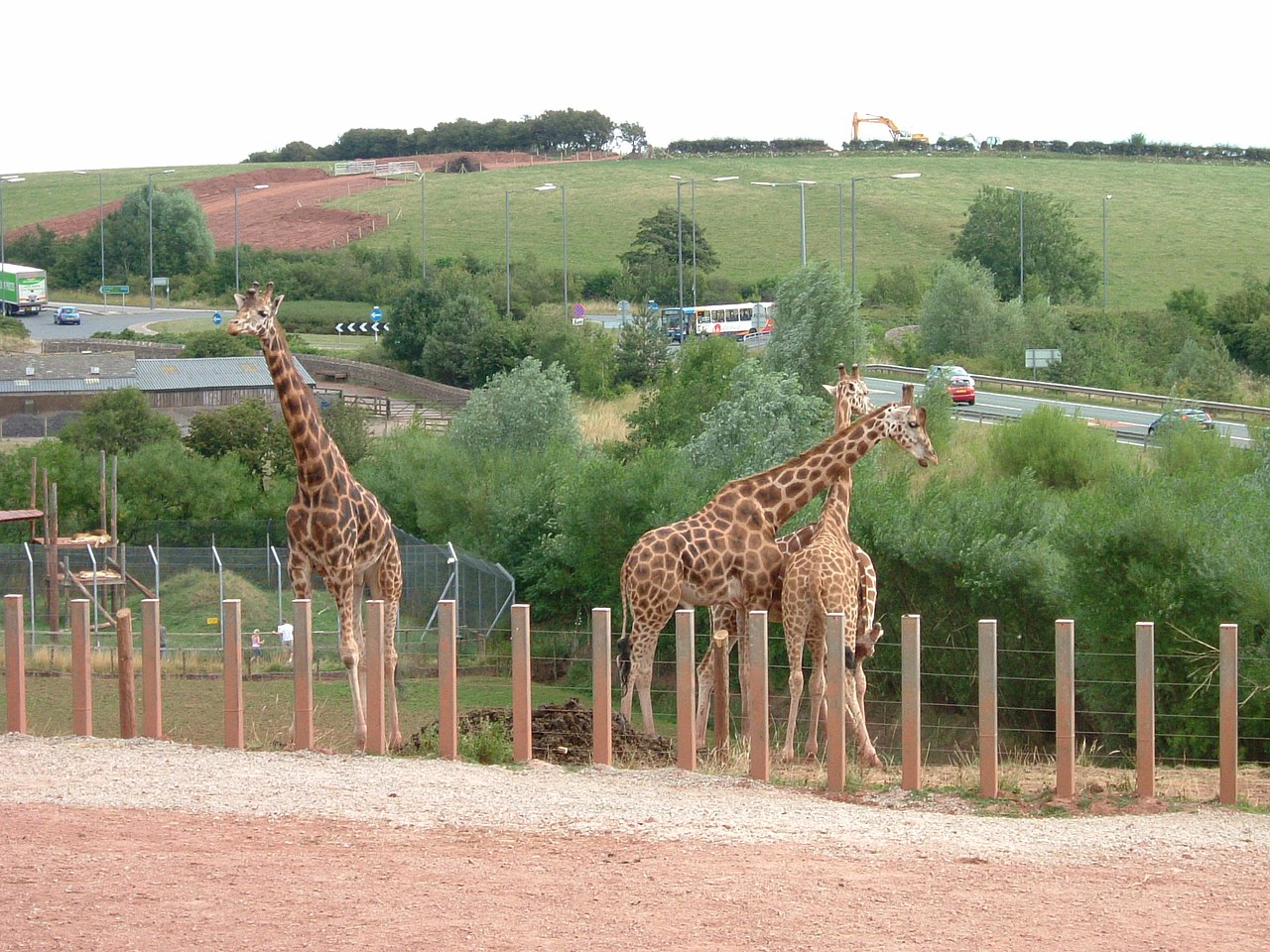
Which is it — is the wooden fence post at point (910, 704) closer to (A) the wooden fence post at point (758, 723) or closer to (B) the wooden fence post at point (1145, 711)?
(A) the wooden fence post at point (758, 723)

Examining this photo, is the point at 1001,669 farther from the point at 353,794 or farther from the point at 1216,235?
the point at 1216,235

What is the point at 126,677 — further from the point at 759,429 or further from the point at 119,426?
the point at 119,426

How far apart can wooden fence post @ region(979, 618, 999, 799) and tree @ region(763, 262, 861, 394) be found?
33543 millimetres

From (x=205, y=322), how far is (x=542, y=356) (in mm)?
33644

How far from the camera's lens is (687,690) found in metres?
12.0

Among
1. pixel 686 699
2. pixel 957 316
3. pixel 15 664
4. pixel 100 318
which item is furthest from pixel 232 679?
pixel 100 318

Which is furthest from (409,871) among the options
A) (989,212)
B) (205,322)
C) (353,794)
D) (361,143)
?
(361,143)

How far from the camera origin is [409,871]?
9039 millimetres

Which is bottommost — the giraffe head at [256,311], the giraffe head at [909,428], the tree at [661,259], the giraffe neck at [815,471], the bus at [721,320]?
the giraffe neck at [815,471]

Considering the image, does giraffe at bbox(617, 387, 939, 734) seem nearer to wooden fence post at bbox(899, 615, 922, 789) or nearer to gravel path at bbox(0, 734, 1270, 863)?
gravel path at bbox(0, 734, 1270, 863)

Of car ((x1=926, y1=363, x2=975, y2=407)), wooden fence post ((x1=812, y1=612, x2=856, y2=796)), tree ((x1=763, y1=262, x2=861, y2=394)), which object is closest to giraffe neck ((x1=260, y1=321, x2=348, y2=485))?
wooden fence post ((x1=812, y1=612, x2=856, y2=796))

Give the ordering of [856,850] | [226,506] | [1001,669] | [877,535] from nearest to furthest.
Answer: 1. [856,850]
2. [1001,669]
3. [877,535]
4. [226,506]

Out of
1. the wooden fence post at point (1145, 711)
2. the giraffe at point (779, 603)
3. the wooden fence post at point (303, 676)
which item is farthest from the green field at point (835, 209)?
the wooden fence post at point (303, 676)

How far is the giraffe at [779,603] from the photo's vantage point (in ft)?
49.5
